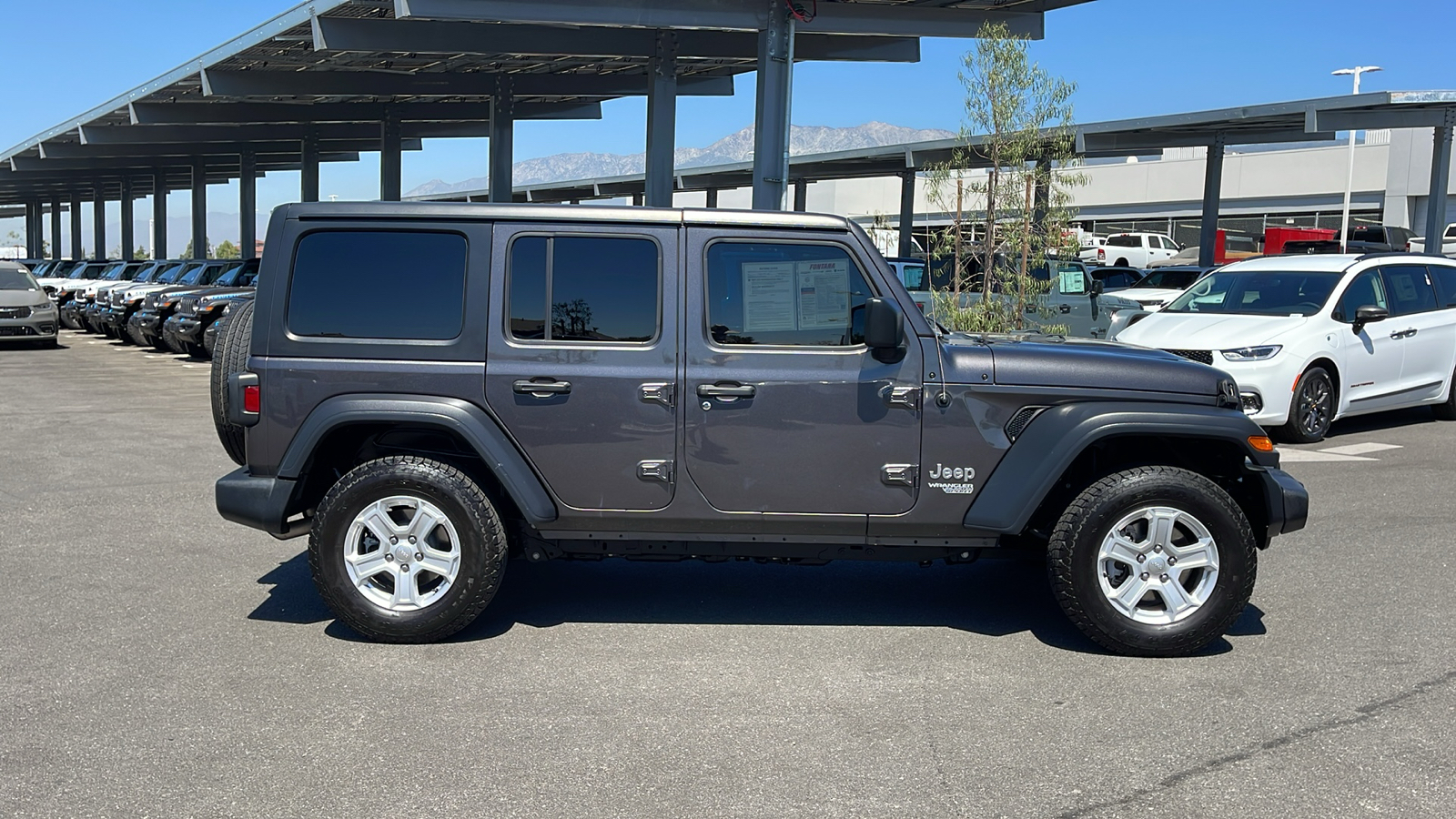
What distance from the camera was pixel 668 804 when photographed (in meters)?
4.12

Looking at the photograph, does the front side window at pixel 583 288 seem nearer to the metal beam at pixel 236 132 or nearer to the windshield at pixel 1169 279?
the windshield at pixel 1169 279

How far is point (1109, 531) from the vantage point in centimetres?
568

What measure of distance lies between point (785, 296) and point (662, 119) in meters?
21.8

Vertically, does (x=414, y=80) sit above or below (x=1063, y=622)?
above

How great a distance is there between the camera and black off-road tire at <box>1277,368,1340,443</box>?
40.0 ft

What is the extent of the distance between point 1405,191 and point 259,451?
6662 cm

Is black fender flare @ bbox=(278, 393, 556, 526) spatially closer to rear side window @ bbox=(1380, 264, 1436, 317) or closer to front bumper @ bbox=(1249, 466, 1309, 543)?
front bumper @ bbox=(1249, 466, 1309, 543)

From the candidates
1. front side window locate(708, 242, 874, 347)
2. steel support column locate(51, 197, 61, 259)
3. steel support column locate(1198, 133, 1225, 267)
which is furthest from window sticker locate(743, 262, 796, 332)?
steel support column locate(51, 197, 61, 259)

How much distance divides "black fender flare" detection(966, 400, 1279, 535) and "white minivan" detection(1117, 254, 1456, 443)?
6379mm

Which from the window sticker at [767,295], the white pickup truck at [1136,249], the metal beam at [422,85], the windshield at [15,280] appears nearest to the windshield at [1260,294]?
the window sticker at [767,295]

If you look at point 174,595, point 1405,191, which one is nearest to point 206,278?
point 174,595

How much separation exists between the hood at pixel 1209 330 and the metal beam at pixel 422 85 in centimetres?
1981

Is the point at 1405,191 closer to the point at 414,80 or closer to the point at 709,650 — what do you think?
the point at 414,80

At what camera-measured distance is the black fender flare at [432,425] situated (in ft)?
18.5
